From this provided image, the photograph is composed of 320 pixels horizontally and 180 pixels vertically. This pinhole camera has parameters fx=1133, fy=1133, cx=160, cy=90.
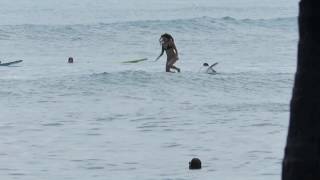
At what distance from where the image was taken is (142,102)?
27.7m

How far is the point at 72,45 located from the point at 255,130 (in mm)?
32873

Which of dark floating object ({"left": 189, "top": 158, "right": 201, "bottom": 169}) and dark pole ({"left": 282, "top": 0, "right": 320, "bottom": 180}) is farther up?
dark pole ({"left": 282, "top": 0, "right": 320, "bottom": 180})

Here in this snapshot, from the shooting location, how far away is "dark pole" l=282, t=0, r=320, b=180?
221 inches

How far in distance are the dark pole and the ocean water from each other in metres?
8.14

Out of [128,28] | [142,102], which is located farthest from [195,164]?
[128,28]

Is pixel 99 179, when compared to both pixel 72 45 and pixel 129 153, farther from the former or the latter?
pixel 72 45

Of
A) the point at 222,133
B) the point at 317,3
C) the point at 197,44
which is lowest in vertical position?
the point at 197,44

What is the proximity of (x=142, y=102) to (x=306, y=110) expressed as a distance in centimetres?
2208

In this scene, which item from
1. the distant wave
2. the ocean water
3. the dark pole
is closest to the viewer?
the dark pole

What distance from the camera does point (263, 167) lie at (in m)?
14.8

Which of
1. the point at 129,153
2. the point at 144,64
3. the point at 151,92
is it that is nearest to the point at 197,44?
the point at 144,64

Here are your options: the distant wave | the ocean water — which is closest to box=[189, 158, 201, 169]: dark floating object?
the ocean water

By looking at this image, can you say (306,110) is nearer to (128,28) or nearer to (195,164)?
(195,164)

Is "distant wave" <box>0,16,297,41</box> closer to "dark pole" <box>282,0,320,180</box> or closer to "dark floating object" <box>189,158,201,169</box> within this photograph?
"dark floating object" <box>189,158,201,169</box>
